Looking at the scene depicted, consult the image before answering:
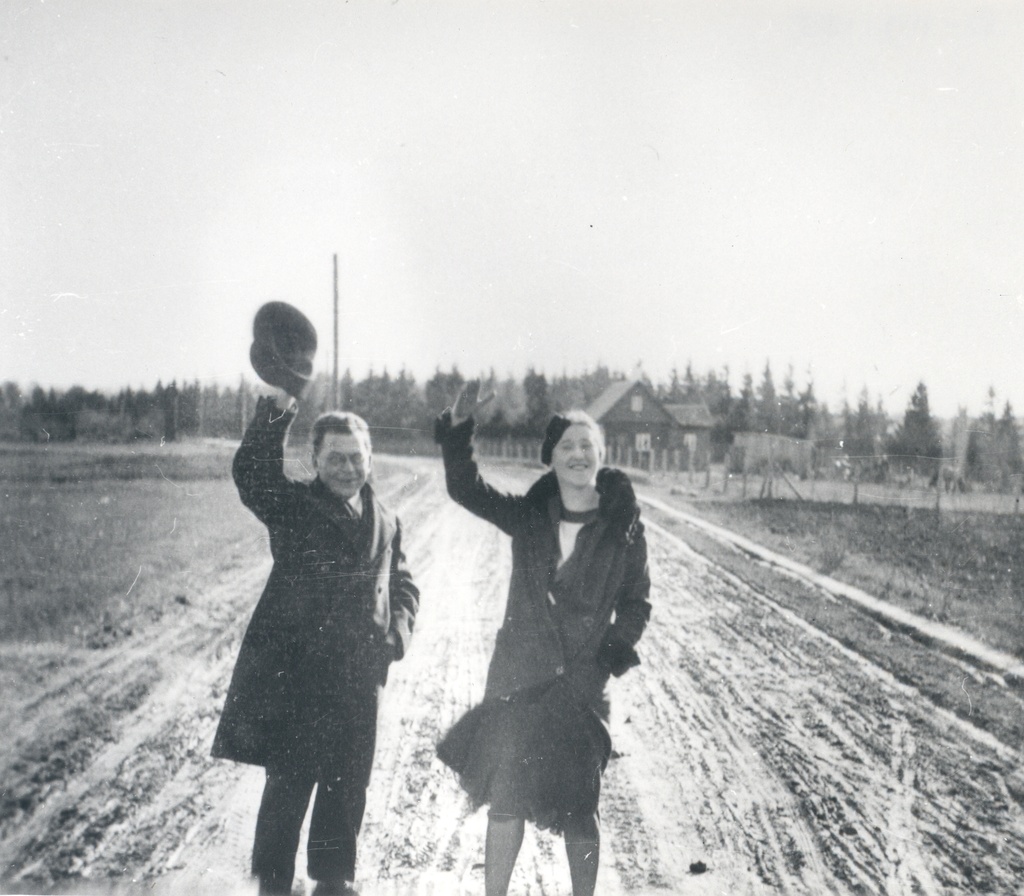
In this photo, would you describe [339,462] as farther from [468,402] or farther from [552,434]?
[552,434]

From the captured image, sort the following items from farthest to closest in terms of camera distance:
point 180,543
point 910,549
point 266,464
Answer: point 910,549 → point 180,543 → point 266,464

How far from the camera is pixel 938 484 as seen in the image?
2967mm

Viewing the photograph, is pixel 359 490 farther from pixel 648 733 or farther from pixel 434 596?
pixel 648 733

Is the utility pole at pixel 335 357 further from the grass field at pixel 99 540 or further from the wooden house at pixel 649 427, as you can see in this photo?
the wooden house at pixel 649 427

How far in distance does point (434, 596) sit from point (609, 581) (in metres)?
0.78

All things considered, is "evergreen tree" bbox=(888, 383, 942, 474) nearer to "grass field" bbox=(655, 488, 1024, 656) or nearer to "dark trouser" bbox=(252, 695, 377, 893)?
"grass field" bbox=(655, 488, 1024, 656)

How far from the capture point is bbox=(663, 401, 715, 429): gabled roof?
9.17ft

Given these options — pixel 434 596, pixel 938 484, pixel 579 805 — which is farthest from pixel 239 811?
pixel 938 484

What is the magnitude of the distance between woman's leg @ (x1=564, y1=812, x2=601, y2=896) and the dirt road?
62mm

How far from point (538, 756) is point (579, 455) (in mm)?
1114

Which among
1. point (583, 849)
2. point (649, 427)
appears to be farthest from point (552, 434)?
point (583, 849)

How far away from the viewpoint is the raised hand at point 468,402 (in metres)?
2.36

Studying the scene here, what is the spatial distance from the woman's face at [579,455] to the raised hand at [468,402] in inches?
12.9

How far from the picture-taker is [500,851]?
8.00ft
